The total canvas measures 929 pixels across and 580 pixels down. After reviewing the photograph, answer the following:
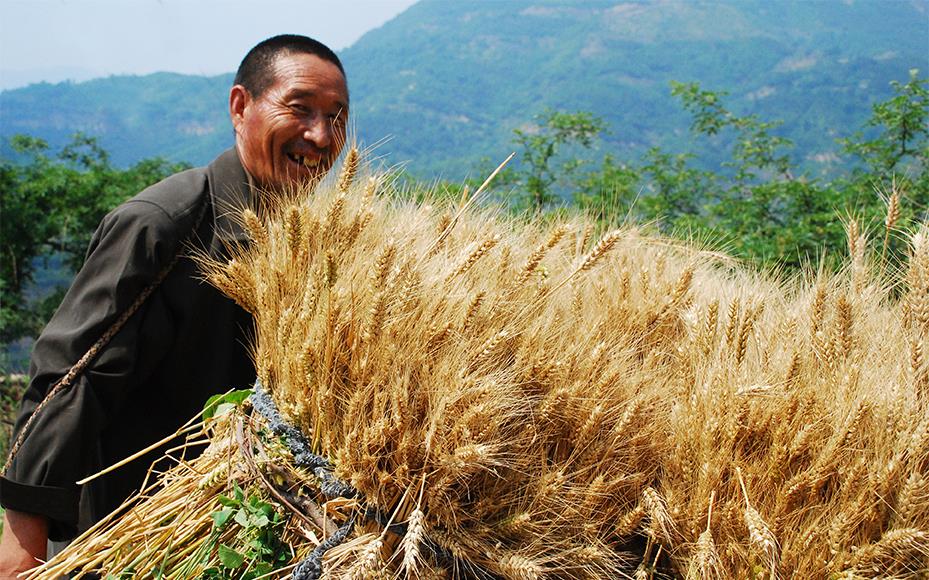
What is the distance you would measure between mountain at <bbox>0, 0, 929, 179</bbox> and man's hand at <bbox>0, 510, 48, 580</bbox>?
98923 mm

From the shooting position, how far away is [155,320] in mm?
1564

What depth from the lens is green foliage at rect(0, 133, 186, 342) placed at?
9.54 m

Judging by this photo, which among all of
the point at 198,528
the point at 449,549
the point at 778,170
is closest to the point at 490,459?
the point at 449,549

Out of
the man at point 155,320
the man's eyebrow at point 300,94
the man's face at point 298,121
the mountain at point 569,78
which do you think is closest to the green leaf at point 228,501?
the man at point 155,320

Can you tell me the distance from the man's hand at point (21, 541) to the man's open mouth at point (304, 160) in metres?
0.98

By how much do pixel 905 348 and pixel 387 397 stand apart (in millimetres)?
787

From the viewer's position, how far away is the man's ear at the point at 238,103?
188 centimetres

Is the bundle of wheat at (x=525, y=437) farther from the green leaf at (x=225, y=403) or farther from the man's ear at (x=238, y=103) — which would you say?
the man's ear at (x=238, y=103)

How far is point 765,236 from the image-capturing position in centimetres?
423

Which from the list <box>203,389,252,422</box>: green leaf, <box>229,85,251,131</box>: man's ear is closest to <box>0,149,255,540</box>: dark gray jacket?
<box>229,85,251,131</box>: man's ear

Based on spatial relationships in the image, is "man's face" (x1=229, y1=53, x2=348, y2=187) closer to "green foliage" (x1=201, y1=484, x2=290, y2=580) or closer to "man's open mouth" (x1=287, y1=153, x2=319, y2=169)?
"man's open mouth" (x1=287, y1=153, x2=319, y2=169)

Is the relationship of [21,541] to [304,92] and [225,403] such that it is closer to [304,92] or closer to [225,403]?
[225,403]

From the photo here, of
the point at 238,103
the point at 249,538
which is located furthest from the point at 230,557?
the point at 238,103

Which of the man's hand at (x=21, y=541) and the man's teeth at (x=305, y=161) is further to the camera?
the man's teeth at (x=305, y=161)
